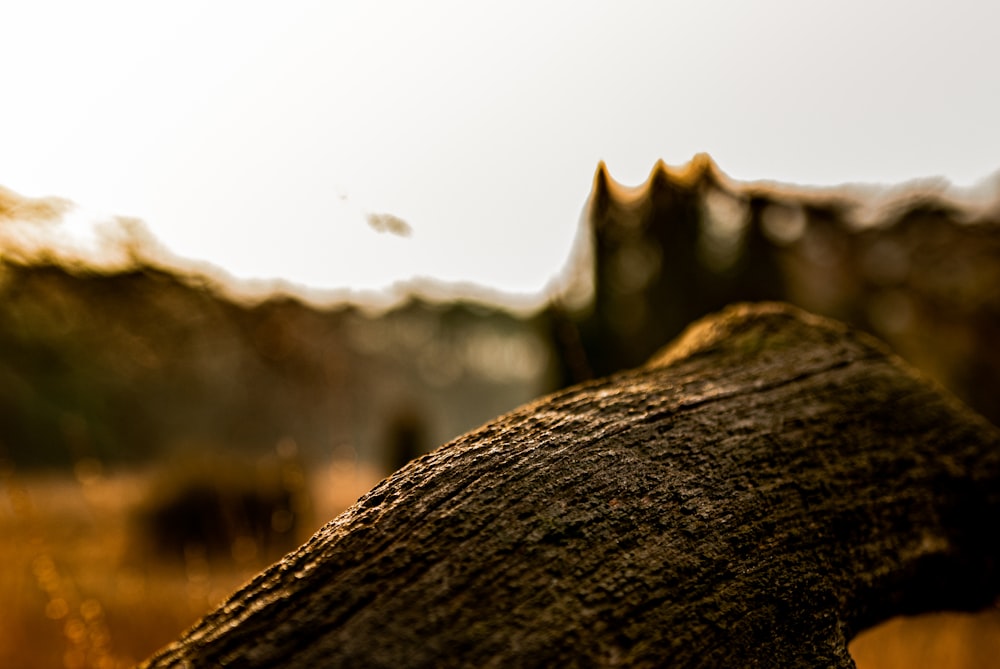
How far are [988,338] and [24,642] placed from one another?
877cm

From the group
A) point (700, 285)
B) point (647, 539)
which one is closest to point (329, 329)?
point (700, 285)

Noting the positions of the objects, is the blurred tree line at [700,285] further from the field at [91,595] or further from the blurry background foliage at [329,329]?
the field at [91,595]

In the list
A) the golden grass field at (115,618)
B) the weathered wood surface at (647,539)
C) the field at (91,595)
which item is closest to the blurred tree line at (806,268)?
the golden grass field at (115,618)

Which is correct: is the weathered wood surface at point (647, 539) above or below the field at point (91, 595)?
above

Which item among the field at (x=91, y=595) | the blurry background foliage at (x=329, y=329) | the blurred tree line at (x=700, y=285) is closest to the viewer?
the field at (x=91, y=595)

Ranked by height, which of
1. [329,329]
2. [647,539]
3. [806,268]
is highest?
[647,539]

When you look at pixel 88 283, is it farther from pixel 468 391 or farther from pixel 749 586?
pixel 468 391

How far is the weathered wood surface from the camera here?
0.89m

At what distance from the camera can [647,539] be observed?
1.04m

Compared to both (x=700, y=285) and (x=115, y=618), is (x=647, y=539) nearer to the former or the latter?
(x=115, y=618)

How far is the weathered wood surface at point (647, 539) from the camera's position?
893mm

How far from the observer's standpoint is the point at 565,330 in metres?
2.91

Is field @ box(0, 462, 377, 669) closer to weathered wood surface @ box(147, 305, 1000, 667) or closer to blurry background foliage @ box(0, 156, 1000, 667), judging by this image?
blurry background foliage @ box(0, 156, 1000, 667)

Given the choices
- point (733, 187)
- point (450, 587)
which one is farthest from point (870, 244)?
point (450, 587)
